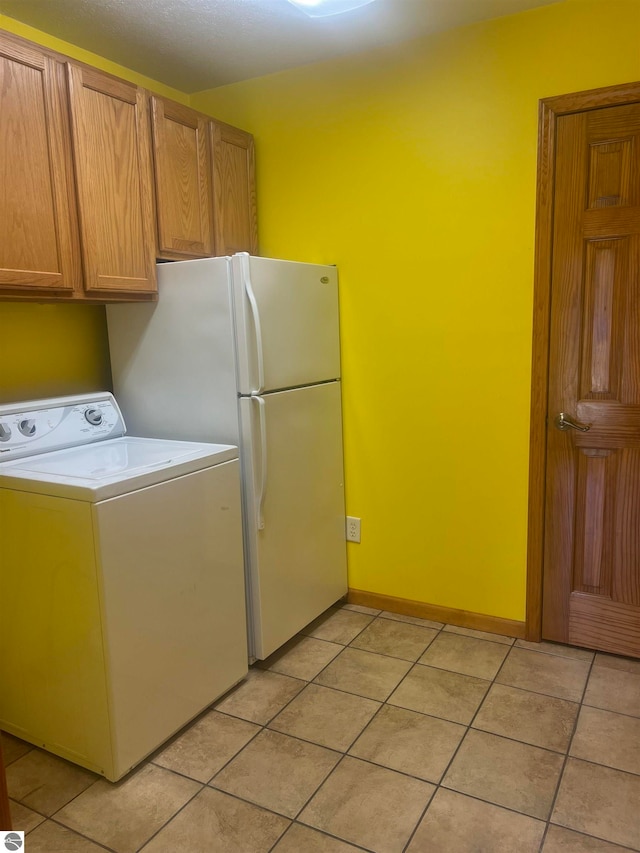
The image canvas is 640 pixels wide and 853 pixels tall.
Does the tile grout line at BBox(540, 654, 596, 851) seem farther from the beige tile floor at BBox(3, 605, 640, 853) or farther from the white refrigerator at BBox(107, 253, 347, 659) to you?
the white refrigerator at BBox(107, 253, 347, 659)

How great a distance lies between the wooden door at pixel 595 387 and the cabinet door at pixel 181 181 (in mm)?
1367

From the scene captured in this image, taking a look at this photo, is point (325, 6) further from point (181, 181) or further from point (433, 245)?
point (433, 245)

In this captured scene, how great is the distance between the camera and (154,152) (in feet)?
7.41

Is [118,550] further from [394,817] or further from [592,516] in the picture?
[592,516]

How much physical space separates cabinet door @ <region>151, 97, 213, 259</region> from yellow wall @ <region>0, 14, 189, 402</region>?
0.47 meters

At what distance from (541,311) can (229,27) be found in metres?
1.58


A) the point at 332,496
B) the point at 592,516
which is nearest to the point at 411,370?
the point at 332,496

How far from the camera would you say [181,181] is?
238 cm

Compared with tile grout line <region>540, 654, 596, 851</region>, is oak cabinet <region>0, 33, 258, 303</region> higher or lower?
higher

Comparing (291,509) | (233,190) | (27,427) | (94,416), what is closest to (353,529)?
(291,509)

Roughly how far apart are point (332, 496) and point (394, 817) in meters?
1.33

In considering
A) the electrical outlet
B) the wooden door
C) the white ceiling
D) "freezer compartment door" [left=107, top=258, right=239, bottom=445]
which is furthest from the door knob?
the white ceiling

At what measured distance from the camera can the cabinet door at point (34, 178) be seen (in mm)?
1789

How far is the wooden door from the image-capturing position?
217cm
